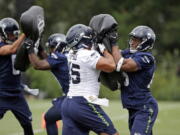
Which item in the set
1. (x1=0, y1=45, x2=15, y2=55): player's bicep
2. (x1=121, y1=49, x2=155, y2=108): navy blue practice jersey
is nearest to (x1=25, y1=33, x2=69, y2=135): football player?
(x1=0, y1=45, x2=15, y2=55): player's bicep

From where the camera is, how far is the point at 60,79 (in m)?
9.23

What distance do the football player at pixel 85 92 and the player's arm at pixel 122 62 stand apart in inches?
5.6

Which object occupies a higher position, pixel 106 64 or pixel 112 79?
pixel 106 64

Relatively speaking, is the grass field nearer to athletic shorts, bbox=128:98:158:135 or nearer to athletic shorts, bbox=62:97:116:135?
athletic shorts, bbox=128:98:158:135

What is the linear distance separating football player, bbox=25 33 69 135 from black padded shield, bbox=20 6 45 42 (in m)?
0.11

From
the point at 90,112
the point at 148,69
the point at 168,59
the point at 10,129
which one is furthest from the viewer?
the point at 168,59

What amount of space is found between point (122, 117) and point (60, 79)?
19.6ft

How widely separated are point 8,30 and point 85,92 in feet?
7.00

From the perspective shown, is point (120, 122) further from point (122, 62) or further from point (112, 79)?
point (122, 62)

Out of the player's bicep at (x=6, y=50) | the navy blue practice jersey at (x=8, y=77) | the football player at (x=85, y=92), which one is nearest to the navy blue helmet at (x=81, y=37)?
the football player at (x=85, y=92)

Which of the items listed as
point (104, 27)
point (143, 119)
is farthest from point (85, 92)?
point (143, 119)

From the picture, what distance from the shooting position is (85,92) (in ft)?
25.0

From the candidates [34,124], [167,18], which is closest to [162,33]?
[167,18]

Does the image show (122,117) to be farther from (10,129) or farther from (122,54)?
(122,54)
